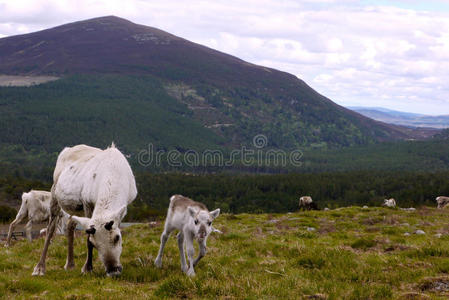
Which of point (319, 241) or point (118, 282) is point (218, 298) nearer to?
point (118, 282)

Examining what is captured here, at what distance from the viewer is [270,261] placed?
1147 cm

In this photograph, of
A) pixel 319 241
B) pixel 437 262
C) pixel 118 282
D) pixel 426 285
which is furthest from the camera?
pixel 319 241

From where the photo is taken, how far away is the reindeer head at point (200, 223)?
10328 mm

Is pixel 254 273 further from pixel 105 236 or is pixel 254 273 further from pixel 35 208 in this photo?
pixel 35 208

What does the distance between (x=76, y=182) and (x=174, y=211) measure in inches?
105

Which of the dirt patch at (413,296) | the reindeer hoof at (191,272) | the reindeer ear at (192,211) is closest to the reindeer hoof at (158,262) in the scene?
the reindeer hoof at (191,272)

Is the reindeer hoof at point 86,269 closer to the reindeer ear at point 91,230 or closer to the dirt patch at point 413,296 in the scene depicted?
the reindeer ear at point 91,230

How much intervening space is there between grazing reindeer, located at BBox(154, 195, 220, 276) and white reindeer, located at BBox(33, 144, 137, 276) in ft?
4.01

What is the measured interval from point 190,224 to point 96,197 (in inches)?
92.7

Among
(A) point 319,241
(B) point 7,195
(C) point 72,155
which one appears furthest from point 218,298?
(B) point 7,195

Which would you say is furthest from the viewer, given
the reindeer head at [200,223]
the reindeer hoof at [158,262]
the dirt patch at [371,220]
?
the dirt patch at [371,220]

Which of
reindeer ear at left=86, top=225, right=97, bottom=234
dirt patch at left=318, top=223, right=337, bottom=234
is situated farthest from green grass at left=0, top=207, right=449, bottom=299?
dirt patch at left=318, top=223, right=337, bottom=234

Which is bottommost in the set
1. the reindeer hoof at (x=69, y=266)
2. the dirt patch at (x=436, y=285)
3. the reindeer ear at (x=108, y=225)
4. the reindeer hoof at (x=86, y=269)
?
the reindeer hoof at (x=69, y=266)

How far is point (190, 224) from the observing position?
34.8 feet
